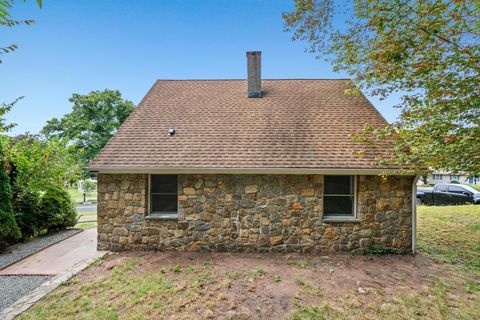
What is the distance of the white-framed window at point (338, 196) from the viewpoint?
617 centimetres

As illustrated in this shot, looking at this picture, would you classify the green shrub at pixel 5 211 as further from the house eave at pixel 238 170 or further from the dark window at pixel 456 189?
the dark window at pixel 456 189

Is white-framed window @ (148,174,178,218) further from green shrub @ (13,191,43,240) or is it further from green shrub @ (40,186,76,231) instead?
green shrub @ (40,186,76,231)

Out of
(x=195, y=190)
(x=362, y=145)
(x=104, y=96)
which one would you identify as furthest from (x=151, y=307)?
(x=104, y=96)

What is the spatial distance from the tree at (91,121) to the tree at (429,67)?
2732 centimetres

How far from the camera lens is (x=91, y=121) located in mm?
26250

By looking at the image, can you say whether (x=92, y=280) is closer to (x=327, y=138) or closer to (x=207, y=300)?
(x=207, y=300)

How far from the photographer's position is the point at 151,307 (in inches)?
145

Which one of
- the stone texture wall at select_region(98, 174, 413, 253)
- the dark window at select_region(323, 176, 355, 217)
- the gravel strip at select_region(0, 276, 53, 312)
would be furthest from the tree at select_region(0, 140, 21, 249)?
the dark window at select_region(323, 176, 355, 217)

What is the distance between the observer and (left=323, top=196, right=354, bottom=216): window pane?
243 inches

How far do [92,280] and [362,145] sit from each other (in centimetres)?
717

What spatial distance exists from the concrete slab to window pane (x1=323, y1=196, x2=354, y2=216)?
5.99 m

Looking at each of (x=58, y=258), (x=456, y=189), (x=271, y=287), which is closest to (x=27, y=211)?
(x=58, y=258)

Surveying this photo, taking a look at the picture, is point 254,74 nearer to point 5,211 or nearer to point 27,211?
point 5,211

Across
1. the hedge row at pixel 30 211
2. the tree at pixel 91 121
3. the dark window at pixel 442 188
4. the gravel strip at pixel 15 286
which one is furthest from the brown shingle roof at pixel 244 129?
the tree at pixel 91 121
